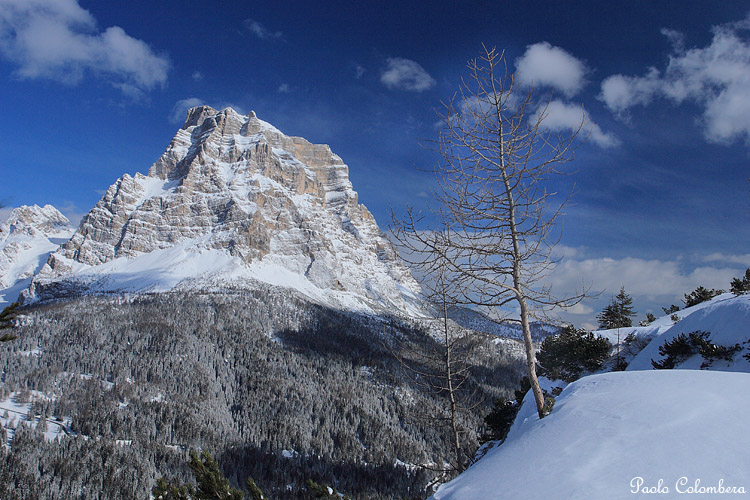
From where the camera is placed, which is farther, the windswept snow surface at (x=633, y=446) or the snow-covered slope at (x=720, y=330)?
the snow-covered slope at (x=720, y=330)

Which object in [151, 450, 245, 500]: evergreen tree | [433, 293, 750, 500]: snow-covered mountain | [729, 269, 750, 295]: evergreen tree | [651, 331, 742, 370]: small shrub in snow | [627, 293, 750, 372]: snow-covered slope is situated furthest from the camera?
[729, 269, 750, 295]: evergreen tree

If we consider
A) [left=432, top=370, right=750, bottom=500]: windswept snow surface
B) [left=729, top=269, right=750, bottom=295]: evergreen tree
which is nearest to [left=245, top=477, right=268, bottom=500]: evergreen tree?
[left=432, top=370, right=750, bottom=500]: windswept snow surface

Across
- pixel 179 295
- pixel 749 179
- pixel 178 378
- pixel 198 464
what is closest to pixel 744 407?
pixel 198 464

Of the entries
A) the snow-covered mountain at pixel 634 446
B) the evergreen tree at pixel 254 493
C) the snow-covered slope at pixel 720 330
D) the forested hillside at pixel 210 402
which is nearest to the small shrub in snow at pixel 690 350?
the snow-covered slope at pixel 720 330

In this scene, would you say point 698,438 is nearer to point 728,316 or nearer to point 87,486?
point 728,316

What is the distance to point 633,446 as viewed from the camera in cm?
343

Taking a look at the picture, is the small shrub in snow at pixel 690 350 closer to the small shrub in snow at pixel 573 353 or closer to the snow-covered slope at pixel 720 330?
the snow-covered slope at pixel 720 330

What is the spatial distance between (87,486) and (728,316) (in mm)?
85278

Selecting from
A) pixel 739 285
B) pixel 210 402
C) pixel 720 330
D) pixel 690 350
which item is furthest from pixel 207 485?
pixel 210 402

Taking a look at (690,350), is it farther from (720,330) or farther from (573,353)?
(573,353)

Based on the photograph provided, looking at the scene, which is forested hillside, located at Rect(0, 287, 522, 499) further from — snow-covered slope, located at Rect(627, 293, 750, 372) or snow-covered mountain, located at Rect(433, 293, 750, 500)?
snow-covered mountain, located at Rect(433, 293, 750, 500)

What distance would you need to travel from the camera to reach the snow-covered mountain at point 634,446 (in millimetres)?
2924

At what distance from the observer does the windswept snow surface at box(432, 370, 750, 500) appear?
295 centimetres
